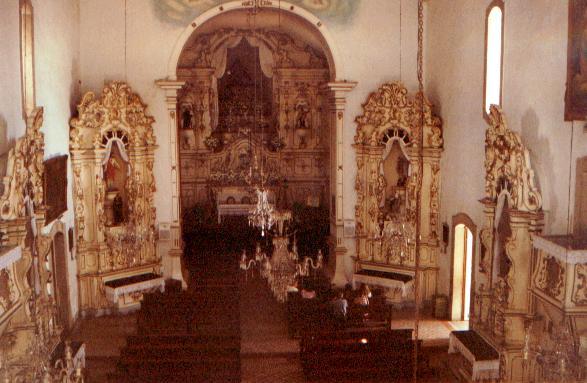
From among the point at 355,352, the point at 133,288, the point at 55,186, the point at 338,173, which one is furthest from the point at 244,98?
the point at 355,352

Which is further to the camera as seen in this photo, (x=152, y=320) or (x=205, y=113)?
(x=205, y=113)

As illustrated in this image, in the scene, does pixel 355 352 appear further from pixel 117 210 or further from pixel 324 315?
pixel 117 210

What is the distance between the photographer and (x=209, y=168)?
2603 cm

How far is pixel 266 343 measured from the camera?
50.7 ft

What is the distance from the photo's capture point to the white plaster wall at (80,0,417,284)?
17766mm

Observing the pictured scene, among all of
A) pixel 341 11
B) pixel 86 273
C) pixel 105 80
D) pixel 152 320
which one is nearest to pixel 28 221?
pixel 152 320

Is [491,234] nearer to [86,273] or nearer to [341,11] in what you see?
[341,11]

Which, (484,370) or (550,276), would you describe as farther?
Answer: (484,370)

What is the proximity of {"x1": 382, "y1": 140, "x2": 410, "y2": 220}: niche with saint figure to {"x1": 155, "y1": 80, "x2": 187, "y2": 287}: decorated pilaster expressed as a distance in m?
5.63

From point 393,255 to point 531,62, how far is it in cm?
713

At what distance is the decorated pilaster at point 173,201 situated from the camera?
59.4 feet

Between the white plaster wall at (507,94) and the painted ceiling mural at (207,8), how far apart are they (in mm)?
2278

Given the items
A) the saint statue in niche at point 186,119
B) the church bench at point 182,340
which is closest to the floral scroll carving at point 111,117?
the church bench at point 182,340

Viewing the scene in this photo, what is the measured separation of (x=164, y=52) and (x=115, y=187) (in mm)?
3812
